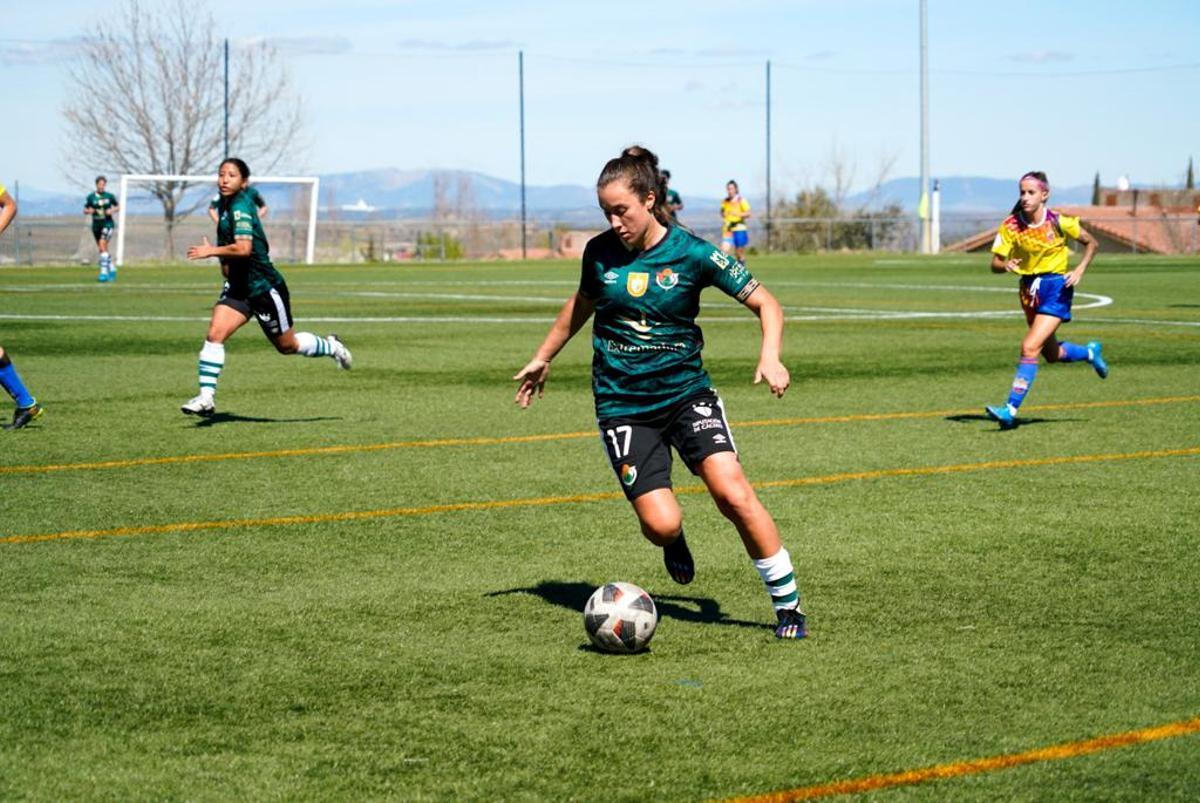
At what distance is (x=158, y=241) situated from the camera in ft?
202

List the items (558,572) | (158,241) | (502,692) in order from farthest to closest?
(158,241) → (558,572) → (502,692)

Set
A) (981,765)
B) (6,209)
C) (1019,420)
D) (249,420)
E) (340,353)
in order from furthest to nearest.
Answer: (340,353), (249,420), (1019,420), (6,209), (981,765)

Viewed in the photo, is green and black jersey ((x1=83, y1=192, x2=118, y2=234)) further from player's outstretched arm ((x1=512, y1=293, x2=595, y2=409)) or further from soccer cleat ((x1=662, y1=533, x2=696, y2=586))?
soccer cleat ((x1=662, y1=533, x2=696, y2=586))

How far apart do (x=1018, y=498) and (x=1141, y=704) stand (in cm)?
435

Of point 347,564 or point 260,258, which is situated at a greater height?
point 260,258

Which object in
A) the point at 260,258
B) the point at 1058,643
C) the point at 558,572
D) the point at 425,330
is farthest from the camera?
the point at 425,330

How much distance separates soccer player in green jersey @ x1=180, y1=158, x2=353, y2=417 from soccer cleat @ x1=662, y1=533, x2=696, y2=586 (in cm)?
719

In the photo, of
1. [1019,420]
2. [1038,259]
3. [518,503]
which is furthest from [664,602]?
[1038,259]

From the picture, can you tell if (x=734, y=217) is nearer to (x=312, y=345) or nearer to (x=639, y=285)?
(x=312, y=345)

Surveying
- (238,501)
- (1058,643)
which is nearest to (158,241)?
(238,501)

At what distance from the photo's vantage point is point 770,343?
22.6 ft

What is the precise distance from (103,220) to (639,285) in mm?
38287

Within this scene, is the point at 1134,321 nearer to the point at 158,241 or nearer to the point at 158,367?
the point at 158,367

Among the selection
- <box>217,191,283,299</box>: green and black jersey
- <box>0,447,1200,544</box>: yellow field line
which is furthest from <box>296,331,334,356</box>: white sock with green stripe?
<box>0,447,1200,544</box>: yellow field line
